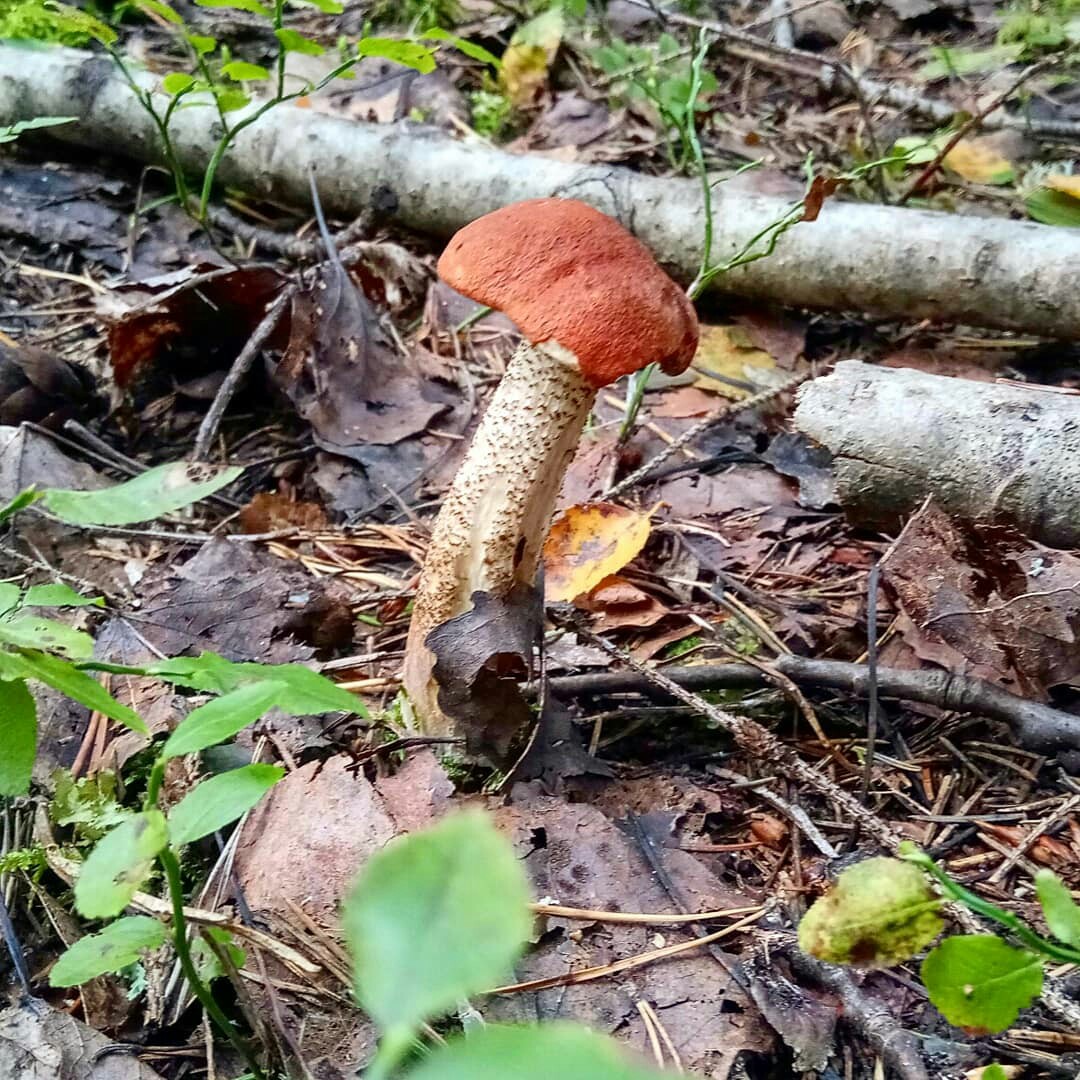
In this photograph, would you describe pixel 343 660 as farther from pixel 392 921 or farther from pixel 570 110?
pixel 570 110

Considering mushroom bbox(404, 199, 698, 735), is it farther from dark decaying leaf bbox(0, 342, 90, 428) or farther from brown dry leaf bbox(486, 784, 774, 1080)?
dark decaying leaf bbox(0, 342, 90, 428)

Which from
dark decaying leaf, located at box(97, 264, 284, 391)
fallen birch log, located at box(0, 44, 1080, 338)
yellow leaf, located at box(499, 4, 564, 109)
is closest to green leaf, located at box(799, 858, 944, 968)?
fallen birch log, located at box(0, 44, 1080, 338)

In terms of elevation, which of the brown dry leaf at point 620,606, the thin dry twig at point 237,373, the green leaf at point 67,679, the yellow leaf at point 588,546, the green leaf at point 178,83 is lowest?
the brown dry leaf at point 620,606

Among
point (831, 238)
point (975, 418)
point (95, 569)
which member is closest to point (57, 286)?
point (95, 569)

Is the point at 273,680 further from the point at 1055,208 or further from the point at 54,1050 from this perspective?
the point at 1055,208

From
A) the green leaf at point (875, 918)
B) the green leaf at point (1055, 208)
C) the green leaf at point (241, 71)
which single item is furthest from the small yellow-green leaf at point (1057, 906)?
the green leaf at point (1055, 208)

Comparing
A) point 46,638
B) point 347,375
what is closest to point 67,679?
point 46,638

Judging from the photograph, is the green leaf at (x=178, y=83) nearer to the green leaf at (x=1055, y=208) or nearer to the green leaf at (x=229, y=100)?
the green leaf at (x=229, y=100)
